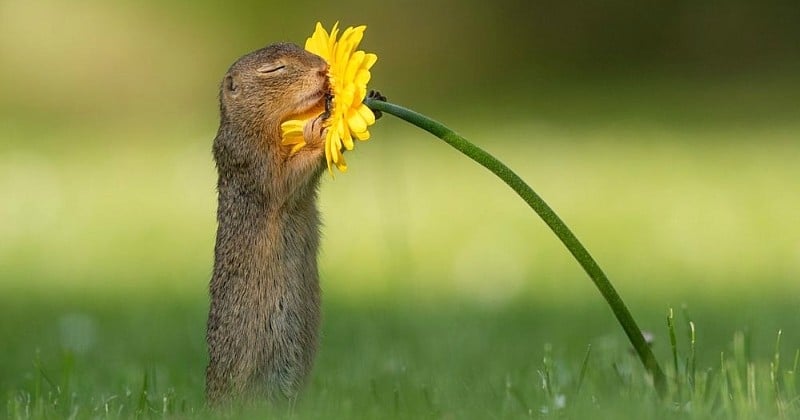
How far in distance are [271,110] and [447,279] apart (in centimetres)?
406

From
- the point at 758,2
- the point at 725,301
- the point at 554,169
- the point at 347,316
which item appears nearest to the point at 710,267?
the point at 725,301

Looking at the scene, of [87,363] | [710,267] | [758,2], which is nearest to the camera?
[87,363]

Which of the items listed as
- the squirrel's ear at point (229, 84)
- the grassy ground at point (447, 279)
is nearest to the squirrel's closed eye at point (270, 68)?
the squirrel's ear at point (229, 84)

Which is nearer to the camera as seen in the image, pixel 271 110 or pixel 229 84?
pixel 271 110

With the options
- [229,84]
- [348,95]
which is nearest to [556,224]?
[348,95]

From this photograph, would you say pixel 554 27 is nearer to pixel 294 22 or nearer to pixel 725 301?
pixel 294 22

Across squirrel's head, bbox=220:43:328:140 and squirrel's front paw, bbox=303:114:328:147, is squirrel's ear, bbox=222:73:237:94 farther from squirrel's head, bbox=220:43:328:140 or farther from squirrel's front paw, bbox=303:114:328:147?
squirrel's front paw, bbox=303:114:328:147

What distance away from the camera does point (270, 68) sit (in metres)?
4.96

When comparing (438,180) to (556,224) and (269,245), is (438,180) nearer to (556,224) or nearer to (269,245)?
(269,245)

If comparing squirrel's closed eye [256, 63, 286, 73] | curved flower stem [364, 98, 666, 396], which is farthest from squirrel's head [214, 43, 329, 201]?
curved flower stem [364, 98, 666, 396]

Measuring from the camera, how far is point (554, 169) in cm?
1359

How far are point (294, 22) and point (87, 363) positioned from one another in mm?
15282

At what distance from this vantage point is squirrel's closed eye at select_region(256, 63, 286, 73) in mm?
4914

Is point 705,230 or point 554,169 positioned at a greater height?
point 554,169
